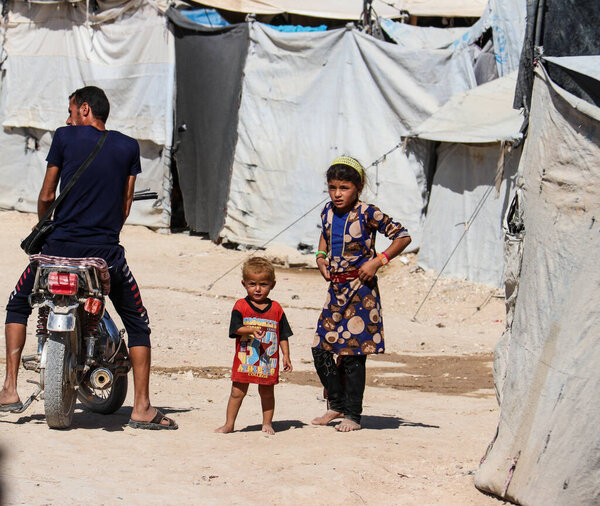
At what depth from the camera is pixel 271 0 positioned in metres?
15.1

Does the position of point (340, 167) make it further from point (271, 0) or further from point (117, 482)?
point (271, 0)

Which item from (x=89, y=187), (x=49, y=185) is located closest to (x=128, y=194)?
(x=89, y=187)

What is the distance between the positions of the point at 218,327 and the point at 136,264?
12.8 feet

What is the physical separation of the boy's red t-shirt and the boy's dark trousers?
33 cm

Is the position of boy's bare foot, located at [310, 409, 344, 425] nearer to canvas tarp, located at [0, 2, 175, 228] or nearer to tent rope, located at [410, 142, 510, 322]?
tent rope, located at [410, 142, 510, 322]

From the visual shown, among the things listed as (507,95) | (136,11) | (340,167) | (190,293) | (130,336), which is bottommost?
(190,293)

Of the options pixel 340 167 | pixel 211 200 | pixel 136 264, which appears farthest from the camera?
pixel 211 200

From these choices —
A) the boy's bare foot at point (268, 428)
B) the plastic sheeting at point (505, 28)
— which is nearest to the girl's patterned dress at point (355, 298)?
the boy's bare foot at point (268, 428)

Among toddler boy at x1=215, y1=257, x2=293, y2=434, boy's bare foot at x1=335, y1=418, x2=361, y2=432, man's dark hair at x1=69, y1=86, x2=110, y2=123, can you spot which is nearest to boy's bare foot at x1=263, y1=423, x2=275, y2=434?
toddler boy at x1=215, y1=257, x2=293, y2=434

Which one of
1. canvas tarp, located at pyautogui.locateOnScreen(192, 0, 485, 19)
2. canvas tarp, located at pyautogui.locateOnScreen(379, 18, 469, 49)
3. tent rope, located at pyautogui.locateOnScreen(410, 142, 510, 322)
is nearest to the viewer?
tent rope, located at pyautogui.locateOnScreen(410, 142, 510, 322)

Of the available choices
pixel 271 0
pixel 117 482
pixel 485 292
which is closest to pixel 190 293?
pixel 485 292

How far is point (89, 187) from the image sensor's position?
4.77m

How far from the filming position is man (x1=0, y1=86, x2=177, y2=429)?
187 inches

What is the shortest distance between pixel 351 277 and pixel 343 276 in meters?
0.04
